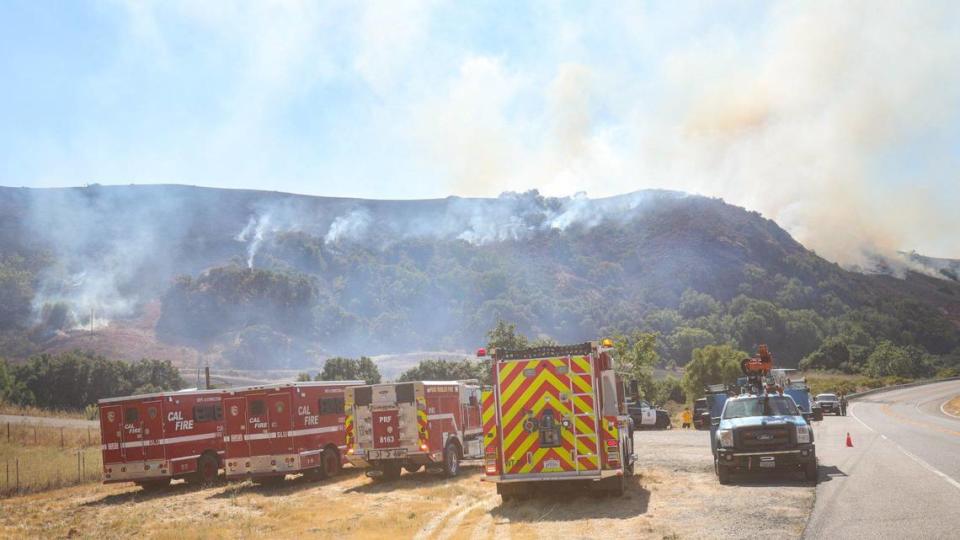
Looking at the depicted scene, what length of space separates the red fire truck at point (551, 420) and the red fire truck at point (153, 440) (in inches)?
522

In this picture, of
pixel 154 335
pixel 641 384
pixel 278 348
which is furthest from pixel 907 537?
pixel 154 335

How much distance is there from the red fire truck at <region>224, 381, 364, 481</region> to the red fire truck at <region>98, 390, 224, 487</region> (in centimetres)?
162

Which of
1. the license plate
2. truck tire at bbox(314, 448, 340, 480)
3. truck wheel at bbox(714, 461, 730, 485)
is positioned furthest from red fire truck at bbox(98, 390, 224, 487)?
truck wheel at bbox(714, 461, 730, 485)

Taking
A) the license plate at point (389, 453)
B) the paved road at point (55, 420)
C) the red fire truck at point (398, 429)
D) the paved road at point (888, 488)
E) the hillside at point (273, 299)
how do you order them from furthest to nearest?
the hillside at point (273, 299)
the paved road at point (55, 420)
the red fire truck at point (398, 429)
the license plate at point (389, 453)
the paved road at point (888, 488)

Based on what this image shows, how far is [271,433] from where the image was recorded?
25.2m

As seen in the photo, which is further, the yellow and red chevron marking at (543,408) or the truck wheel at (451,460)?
the truck wheel at (451,460)

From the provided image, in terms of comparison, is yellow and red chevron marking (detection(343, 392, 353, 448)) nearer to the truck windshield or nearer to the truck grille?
the truck windshield

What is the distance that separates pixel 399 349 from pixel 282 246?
52.0 m

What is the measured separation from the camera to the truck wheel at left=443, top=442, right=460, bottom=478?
25.0 metres

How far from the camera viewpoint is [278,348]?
465 feet

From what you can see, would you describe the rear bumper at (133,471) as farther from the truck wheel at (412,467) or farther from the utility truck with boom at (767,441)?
the utility truck with boom at (767,441)

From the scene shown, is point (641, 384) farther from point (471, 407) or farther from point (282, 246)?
point (282, 246)

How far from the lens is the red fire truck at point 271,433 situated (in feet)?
82.3

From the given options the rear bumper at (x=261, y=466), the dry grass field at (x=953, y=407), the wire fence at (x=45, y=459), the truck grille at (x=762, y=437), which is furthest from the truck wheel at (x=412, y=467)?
the dry grass field at (x=953, y=407)
